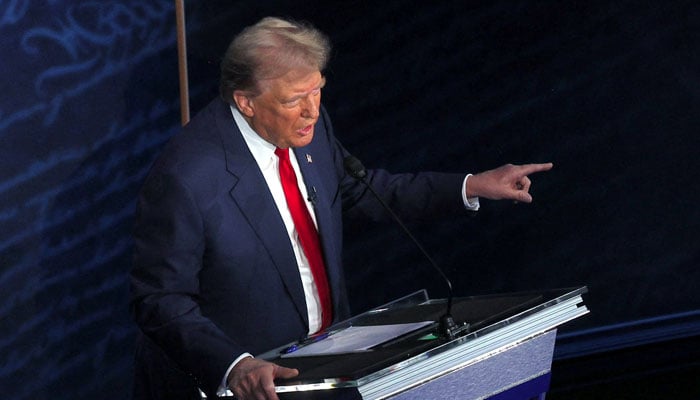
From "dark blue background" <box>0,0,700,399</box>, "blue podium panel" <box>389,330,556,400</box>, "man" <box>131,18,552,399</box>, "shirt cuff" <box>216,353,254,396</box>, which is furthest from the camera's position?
"dark blue background" <box>0,0,700,399</box>

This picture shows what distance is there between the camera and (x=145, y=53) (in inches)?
133

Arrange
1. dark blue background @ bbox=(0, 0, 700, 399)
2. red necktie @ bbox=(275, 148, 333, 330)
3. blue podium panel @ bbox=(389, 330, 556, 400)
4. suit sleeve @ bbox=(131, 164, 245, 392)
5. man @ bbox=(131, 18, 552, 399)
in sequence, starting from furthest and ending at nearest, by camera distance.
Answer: dark blue background @ bbox=(0, 0, 700, 399) → red necktie @ bbox=(275, 148, 333, 330) → man @ bbox=(131, 18, 552, 399) → suit sleeve @ bbox=(131, 164, 245, 392) → blue podium panel @ bbox=(389, 330, 556, 400)

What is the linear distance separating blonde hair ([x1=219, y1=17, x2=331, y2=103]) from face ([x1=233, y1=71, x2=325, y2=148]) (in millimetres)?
18

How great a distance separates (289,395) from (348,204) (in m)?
0.97

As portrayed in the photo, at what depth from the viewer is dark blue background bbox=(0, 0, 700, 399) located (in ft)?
10.5

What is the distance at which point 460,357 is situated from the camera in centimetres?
200

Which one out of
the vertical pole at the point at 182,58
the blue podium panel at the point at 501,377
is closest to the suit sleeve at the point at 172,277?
the blue podium panel at the point at 501,377

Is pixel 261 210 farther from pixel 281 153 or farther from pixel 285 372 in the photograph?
pixel 285 372

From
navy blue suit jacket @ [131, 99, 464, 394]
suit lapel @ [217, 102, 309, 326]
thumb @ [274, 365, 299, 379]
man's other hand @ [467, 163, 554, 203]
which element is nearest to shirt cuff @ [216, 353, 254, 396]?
navy blue suit jacket @ [131, 99, 464, 394]

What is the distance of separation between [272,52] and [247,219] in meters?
0.36

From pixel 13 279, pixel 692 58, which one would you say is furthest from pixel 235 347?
pixel 692 58

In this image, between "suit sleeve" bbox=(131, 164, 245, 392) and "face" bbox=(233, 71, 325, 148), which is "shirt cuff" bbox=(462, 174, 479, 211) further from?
"suit sleeve" bbox=(131, 164, 245, 392)

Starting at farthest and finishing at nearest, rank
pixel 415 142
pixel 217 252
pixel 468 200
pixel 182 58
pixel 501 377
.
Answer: pixel 415 142
pixel 182 58
pixel 468 200
pixel 217 252
pixel 501 377

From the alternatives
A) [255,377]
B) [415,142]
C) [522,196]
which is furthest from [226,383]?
[415,142]
